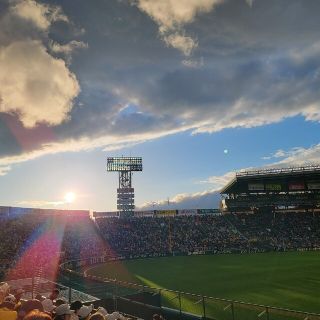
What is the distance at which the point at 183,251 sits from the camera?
6962cm

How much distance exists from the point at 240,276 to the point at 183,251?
27.5m

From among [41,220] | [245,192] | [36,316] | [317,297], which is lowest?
[317,297]

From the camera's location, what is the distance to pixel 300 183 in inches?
3278

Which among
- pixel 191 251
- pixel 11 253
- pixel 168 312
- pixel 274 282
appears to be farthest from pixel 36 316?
pixel 191 251

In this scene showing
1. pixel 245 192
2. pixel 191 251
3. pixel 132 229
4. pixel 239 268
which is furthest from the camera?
pixel 245 192

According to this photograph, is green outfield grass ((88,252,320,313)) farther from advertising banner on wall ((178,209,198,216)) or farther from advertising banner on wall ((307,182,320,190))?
advertising banner on wall ((178,209,198,216))

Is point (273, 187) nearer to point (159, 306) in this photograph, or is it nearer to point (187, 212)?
point (187, 212)

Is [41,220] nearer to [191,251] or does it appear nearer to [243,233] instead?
[191,251]

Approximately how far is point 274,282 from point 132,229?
4360cm

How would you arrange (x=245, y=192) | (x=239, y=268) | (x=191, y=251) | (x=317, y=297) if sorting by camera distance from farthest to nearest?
(x=245, y=192) → (x=191, y=251) → (x=239, y=268) → (x=317, y=297)

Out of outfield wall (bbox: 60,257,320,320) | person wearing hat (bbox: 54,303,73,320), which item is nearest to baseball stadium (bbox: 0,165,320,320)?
outfield wall (bbox: 60,257,320,320)

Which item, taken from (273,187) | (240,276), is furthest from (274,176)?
(240,276)

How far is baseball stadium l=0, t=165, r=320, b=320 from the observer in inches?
971

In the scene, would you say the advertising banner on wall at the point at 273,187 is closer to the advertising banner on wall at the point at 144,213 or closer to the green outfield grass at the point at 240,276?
the green outfield grass at the point at 240,276
